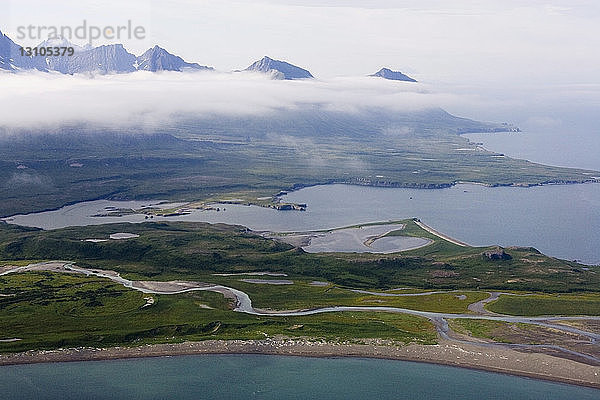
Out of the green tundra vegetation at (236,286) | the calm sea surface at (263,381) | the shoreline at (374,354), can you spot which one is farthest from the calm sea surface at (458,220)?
the calm sea surface at (263,381)

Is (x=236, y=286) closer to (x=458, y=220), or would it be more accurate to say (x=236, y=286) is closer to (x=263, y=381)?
(x=263, y=381)

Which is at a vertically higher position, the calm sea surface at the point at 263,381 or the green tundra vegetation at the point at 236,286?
the green tundra vegetation at the point at 236,286

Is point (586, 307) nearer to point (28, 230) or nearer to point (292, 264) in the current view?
point (292, 264)

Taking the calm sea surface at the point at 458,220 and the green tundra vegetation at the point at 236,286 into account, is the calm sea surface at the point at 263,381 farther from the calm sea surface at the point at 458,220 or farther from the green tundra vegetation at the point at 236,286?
the calm sea surface at the point at 458,220

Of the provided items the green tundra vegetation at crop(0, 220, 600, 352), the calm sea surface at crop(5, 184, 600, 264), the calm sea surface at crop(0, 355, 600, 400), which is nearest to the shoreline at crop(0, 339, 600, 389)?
the calm sea surface at crop(0, 355, 600, 400)

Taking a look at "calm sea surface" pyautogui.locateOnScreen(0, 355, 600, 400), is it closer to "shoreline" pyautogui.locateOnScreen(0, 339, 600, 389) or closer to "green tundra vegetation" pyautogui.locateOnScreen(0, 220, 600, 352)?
"shoreline" pyautogui.locateOnScreen(0, 339, 600, 389)

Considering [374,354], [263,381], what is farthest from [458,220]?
[263,381]
